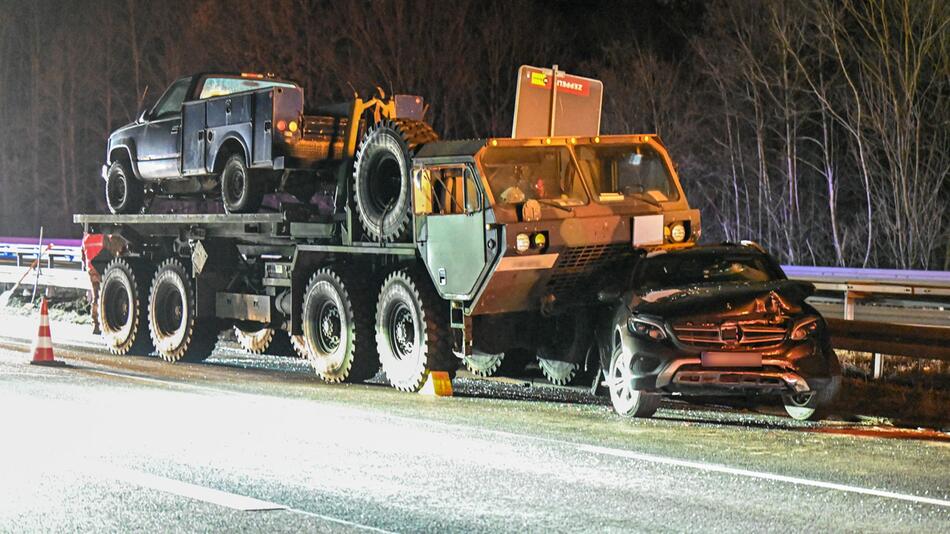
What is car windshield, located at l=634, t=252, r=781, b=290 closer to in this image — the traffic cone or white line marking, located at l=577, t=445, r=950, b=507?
the traffic cone

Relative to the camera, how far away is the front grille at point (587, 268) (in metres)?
14.2

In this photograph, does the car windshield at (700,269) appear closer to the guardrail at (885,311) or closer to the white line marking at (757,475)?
the guardrail at (885,311)

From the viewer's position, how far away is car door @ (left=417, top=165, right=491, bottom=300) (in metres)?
14.0

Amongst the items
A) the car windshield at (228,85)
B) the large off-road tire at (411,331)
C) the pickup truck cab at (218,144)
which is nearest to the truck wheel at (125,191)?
the pickup truck cab at (218,144)

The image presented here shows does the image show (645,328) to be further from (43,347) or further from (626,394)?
(43,347)

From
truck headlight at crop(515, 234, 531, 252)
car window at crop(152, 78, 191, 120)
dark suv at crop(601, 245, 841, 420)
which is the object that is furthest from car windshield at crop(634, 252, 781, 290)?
car window at crop(152, 78, 191, 120)

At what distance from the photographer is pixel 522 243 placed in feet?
45.1

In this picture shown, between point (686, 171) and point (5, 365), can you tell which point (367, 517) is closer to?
point (5, 365)

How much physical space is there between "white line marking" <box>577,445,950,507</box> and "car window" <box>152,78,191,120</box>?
33.6 feet

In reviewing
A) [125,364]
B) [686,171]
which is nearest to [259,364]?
[125,364]

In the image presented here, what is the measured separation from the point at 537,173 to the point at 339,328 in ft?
11.3

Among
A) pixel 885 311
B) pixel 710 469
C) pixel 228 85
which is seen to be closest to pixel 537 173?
pixel 710 469

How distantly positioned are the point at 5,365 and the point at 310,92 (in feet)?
114

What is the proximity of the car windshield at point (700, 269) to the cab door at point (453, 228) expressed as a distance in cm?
156
